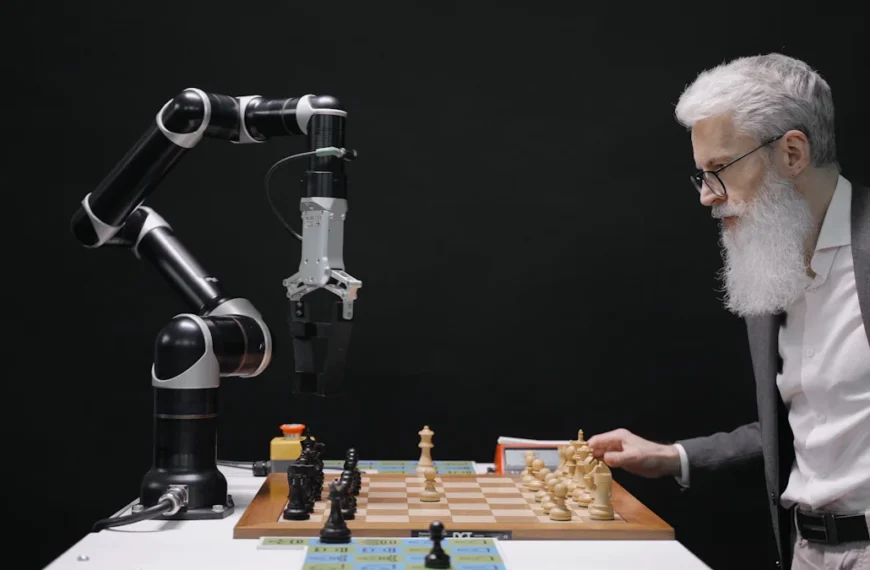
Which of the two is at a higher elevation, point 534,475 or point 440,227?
point 440,227

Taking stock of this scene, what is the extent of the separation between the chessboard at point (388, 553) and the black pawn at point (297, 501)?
0.12 metres

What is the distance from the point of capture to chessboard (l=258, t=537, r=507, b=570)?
1.83m

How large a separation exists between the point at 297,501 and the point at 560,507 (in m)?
0.59

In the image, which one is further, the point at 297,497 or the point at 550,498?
the point at 550,498

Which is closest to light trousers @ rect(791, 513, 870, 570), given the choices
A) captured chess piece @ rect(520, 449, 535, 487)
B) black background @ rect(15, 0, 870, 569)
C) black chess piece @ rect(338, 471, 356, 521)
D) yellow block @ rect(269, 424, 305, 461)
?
captured chess piece @ rect(520, 449, 535, 487)

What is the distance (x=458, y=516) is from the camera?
7.30ft

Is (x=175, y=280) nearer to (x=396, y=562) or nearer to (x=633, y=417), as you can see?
(x=396, y=562)

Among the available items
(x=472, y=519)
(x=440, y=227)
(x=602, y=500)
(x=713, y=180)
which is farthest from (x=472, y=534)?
(x=440, y=227)

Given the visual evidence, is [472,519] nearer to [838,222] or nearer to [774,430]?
[774,430]

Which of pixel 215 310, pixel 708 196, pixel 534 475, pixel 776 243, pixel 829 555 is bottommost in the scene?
pixel 829 555

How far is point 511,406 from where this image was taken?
3.77m

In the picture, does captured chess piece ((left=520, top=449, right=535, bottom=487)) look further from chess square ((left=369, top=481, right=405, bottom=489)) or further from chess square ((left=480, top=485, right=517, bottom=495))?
chess square ((left=369, top=481, right=405, bottom=489))

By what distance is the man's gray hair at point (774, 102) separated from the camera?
A: 225cm

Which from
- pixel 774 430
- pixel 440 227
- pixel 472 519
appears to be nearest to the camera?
pixel 472 519
